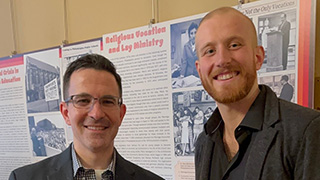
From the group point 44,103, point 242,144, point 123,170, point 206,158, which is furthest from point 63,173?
point 44,103

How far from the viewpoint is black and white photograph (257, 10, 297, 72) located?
145cm

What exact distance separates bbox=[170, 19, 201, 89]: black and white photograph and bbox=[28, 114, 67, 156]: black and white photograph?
1.14 meters

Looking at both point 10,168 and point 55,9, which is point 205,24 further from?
point 10,168

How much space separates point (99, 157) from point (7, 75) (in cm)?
197

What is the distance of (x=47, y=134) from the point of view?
244cm

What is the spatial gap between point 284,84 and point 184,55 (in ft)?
2.09

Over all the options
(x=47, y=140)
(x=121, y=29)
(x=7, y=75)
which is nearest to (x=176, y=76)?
(x=121, y=29)

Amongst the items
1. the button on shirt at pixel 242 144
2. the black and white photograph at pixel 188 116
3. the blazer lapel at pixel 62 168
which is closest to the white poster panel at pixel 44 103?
the black and white photograph at pixel 188 116

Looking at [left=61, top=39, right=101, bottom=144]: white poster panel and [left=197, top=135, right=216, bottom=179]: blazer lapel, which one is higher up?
[left=61, top=39, right=101, bottom=144]: white poster panel

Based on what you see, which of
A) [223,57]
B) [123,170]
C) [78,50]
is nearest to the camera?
[223,57]

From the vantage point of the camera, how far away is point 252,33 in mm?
1064

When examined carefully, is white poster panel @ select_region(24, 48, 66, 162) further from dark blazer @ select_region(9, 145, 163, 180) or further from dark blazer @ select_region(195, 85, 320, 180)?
dark blazer @ select_region(195, 85, 320, 180)

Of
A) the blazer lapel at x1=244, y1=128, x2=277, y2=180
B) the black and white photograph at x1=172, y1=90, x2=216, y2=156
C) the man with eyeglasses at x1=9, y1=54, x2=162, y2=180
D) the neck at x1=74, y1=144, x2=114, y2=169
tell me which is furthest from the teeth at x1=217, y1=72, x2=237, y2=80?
the black and white photograph at x1=172, y1=90, x2=216, y2=156

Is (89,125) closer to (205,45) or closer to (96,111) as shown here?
(96,111)
